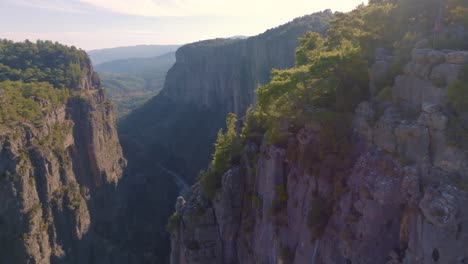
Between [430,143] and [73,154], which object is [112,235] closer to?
[73,154]

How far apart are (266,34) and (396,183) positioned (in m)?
112

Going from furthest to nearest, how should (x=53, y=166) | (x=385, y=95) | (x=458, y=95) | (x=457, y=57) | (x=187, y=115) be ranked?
(x=187, y=115)
(x=53, y=166)
(x=385, y=95)
(x=457, y=57)
(x=458, y=95)

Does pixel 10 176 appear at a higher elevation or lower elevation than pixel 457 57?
lower

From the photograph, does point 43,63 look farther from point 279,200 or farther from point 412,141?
point 412,141

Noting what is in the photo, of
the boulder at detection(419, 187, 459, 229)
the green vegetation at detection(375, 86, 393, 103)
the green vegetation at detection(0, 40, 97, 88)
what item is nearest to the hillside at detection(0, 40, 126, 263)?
the green vegetation at detection(0, 40, 97, 88)

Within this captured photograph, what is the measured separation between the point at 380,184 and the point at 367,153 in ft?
6.23

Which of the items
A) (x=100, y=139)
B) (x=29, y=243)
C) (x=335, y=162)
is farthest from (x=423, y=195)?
(x=100, y=139)

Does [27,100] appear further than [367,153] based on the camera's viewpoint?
Yes

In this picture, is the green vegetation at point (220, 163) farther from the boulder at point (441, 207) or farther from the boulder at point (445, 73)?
the boulder at point (441, 207)

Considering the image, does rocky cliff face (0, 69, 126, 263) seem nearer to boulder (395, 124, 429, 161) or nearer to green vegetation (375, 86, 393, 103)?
green vegetation (375, 86, 393, 103)

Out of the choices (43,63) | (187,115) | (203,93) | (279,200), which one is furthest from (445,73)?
(203,93)

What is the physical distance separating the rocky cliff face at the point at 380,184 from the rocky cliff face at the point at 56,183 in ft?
113

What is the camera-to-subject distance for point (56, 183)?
187 feet

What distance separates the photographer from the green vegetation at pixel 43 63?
80000 mm
